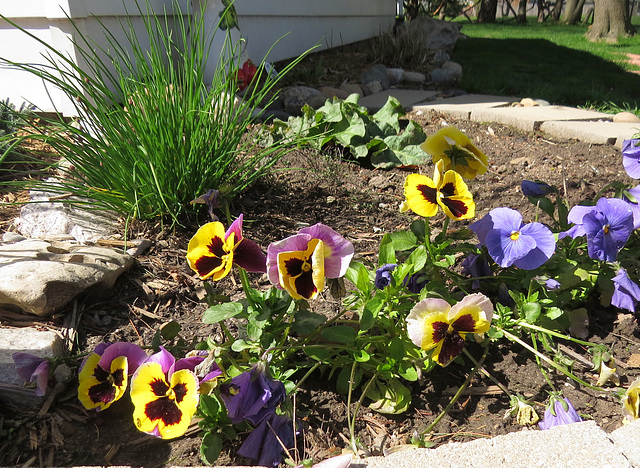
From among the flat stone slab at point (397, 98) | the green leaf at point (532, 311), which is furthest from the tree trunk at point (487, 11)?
the green leaf at point (532, 311)

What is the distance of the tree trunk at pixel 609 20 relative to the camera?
1227 centimetres

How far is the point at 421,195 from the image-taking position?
4.62ft

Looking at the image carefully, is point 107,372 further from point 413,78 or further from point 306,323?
point 413,78

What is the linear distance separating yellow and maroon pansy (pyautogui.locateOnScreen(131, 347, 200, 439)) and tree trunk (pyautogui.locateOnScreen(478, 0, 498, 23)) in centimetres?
2169

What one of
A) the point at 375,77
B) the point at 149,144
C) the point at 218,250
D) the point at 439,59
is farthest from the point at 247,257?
the point at 439,59

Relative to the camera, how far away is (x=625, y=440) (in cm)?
112

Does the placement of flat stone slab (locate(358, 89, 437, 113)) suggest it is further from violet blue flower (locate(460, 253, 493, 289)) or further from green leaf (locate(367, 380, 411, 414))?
green leaf (locate(367, 380, 411, 414))

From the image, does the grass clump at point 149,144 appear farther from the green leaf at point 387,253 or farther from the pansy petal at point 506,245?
the pansy petal at point 506,245

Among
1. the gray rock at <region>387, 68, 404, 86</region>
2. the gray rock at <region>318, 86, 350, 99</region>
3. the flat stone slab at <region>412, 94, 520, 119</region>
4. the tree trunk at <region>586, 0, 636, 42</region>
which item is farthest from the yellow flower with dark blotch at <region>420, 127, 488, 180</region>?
the tree trunk at <region>586, 0, 636, 42</region>

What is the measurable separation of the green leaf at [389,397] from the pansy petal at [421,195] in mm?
460

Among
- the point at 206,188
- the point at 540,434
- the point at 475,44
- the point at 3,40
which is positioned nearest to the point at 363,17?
the point at 475,44

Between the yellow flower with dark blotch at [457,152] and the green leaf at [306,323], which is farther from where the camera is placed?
the yellow flower with dark blotch at [457,152]

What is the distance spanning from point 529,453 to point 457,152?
2.80 feet

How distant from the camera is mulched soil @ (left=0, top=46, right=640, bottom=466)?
1.37 metres
